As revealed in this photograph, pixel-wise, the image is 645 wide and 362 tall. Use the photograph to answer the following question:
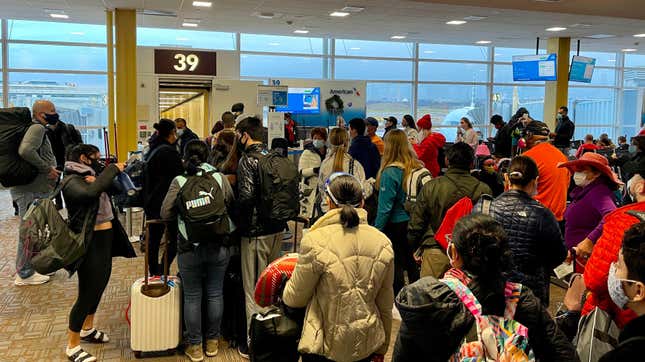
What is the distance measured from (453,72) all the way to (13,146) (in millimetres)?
13255

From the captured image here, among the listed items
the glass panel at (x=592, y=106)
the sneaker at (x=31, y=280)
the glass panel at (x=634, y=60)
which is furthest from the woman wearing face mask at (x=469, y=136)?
the glass panel at (x=634, y=60)

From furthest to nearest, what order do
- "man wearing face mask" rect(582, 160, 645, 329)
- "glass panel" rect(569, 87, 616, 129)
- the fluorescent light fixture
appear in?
"glass panel" rect(569, 87, 616, 129) → the fluorescent light fixture → "man wearing face mask" rect(582, 160, 645, 329)

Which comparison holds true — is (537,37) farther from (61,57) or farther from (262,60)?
(61,57)

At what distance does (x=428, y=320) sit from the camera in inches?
58.6

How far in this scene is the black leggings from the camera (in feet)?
11.1

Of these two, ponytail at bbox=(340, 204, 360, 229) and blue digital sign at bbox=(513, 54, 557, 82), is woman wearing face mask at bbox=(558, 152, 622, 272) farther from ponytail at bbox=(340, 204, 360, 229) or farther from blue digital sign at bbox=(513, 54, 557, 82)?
blue digital sign at bbox=(513, 54, 557, 82)

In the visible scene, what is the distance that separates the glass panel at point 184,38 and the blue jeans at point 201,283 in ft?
35.6

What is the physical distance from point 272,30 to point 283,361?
1117cm

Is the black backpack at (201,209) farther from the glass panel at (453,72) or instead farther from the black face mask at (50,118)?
the glass panel at (453,72)

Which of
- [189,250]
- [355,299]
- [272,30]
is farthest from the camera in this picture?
[272,30]

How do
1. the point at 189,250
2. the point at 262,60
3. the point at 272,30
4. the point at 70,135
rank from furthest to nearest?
1. the point at 262,60
2. the point at 272,30
3. the point at 70,135
4. the point at 189,250

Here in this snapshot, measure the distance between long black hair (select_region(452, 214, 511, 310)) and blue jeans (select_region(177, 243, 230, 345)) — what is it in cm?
200

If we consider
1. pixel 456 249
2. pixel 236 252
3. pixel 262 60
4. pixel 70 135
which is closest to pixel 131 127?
pixel 70 135

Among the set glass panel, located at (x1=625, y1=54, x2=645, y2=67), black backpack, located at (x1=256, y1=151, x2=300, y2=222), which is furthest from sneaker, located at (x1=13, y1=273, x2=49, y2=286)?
glass panel, located at (x1=625, y1=54, x2=645, y2=67)
